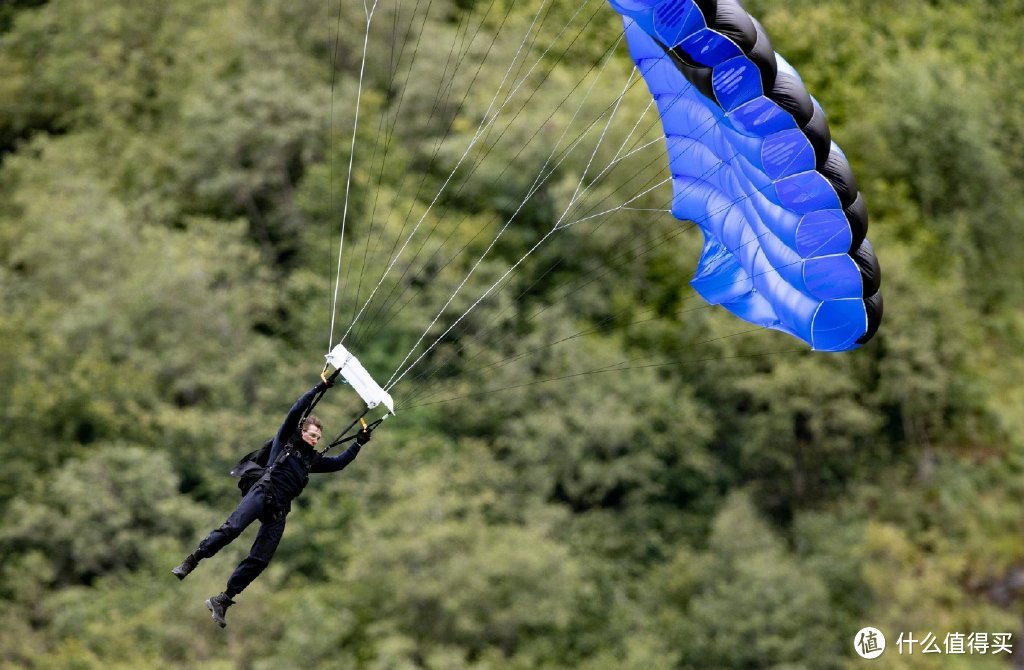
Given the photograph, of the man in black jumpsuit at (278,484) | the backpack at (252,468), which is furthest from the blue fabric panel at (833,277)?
the backpack at (252,468)

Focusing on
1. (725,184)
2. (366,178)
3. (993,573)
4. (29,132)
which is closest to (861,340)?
(725,184)

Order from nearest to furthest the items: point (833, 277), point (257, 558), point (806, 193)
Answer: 1. point (806, 193)
2. point (257, 558)
3. point (833, 277)

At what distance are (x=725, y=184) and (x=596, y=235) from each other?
15490 mm

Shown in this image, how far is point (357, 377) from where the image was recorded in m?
11.2

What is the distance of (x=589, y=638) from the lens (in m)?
24.2

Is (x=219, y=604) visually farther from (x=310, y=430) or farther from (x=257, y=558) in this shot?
(x=310, y=430)

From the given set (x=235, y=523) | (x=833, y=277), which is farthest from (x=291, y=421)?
(x=833, y=277)

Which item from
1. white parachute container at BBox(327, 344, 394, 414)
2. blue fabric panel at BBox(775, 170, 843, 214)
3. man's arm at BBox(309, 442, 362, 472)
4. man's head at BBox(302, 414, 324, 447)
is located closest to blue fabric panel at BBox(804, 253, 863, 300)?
blue fabric panel at BBox(775, 170, 843, 214)

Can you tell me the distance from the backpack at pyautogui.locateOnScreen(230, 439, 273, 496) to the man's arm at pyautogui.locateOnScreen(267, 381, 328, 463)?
0.07 metres

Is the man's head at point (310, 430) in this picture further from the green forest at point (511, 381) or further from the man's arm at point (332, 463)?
the green forest at point (511, 381)

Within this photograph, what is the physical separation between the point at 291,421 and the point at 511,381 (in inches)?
630

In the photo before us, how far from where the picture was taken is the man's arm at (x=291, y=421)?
10625 millimetres

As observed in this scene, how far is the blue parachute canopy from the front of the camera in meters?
10.3

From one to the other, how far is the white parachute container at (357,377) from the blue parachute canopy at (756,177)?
325 centimetres
